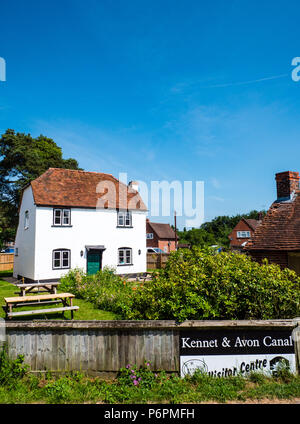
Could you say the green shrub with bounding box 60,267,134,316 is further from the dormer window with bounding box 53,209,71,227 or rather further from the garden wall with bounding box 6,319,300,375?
the garden wall with bounding box 6,319,300,375

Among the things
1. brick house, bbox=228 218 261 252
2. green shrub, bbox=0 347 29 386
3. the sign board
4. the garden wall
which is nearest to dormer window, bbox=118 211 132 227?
the garden wall

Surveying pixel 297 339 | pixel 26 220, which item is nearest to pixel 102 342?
pixel 297 339

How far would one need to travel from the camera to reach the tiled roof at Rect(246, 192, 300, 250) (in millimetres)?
12656

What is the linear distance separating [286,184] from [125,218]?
13.6 meters

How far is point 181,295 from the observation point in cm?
705

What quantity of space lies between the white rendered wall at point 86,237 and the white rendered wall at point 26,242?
29.0 inches

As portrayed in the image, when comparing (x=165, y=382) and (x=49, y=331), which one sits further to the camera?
(x=49, y=331)

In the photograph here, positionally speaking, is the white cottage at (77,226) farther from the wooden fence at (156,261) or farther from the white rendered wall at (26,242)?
the wooden fence at (156,261)

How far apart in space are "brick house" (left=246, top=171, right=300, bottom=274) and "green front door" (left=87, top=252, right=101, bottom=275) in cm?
1329

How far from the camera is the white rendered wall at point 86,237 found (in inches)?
827

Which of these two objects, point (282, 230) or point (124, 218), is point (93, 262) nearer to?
point (124, 218)
